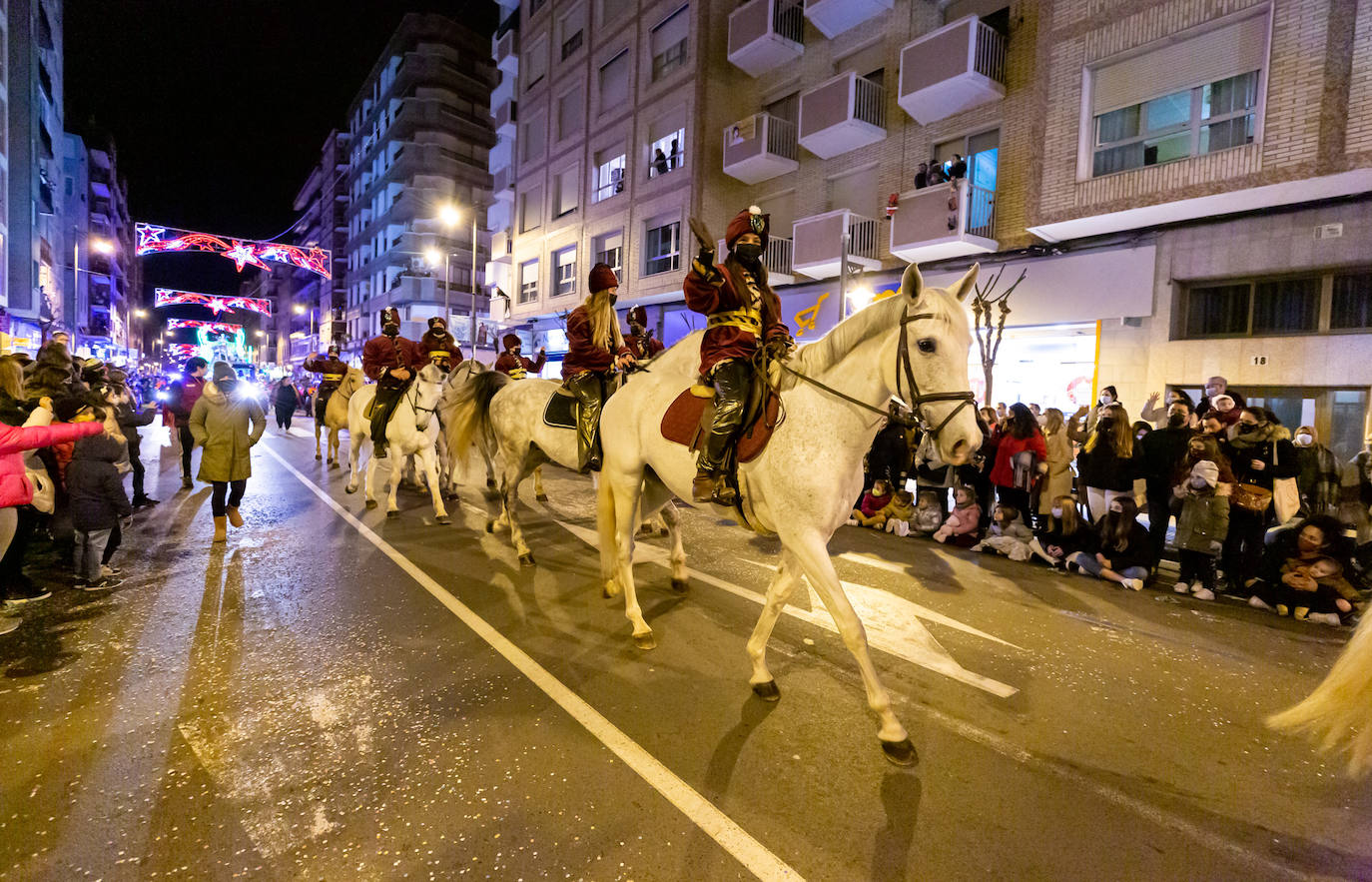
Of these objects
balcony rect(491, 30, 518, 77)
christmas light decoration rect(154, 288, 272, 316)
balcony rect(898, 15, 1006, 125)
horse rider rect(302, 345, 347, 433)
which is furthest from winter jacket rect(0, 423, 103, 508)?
christmas light decoration rect(154, 288, 272, 316)

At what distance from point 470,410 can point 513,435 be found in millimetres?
1058

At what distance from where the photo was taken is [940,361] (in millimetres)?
3324

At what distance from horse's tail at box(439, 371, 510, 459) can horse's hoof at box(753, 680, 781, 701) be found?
5.32 meters

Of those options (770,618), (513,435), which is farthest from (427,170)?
(770,618)

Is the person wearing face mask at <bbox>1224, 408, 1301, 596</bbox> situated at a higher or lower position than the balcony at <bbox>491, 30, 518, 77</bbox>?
lower

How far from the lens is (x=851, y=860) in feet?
8.31

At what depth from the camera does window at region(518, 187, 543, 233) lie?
29.3 metres

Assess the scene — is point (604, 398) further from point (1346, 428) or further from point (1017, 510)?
point (1346, 428)

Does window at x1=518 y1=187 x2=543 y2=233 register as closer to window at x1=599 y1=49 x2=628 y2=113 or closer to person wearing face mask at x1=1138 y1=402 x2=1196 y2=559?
window at x1=599 y1=49 x2=628 y2=113

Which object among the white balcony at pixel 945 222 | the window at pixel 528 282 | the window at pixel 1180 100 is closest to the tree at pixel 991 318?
the white balcony at pixel 945 222

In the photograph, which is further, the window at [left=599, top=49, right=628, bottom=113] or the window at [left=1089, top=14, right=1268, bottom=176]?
the window at [left=599, top=49, right=628, bottom=113]

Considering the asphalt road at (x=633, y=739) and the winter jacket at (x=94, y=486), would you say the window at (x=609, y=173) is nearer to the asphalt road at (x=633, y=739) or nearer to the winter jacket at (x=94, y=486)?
the winter jacket at (x=94, y=486)

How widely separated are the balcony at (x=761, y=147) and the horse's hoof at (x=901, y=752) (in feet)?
60.8

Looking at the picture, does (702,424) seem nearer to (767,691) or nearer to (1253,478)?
(767,691)
